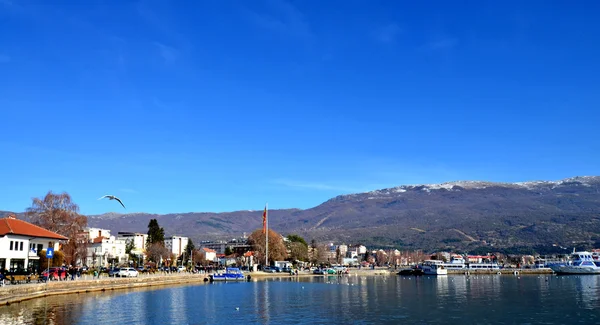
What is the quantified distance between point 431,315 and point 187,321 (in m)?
19.0

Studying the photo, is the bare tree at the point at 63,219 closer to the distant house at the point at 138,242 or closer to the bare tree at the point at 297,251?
the distant house at the point at 138,242

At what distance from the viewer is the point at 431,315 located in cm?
4391

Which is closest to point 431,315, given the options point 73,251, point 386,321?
point 386,321

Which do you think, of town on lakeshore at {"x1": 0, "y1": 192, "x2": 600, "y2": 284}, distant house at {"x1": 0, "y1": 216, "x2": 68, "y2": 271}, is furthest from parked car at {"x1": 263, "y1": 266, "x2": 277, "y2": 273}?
distant house at {"x1": 0, "y1": 216, "x2": 68, "y2": 271}

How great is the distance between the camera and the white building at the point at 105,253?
118062mm

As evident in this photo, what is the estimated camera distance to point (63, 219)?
8269 cm

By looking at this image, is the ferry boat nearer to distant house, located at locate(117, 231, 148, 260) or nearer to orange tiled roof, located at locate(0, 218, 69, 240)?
distant house, located at locate(117, 231, 148, 260)

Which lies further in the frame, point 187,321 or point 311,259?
point 311,259

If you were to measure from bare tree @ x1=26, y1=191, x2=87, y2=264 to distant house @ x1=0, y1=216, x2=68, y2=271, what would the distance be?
12.9 meters

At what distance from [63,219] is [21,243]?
20.0 m

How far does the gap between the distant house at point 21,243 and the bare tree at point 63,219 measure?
1287 cm

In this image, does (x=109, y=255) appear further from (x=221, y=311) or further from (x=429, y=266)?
(x=429, y=266)

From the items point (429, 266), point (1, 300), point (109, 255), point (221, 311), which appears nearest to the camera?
point (1, 300)

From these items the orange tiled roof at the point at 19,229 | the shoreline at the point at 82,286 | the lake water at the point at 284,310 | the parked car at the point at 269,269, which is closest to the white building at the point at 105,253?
the shoreline at the point at 82,286
